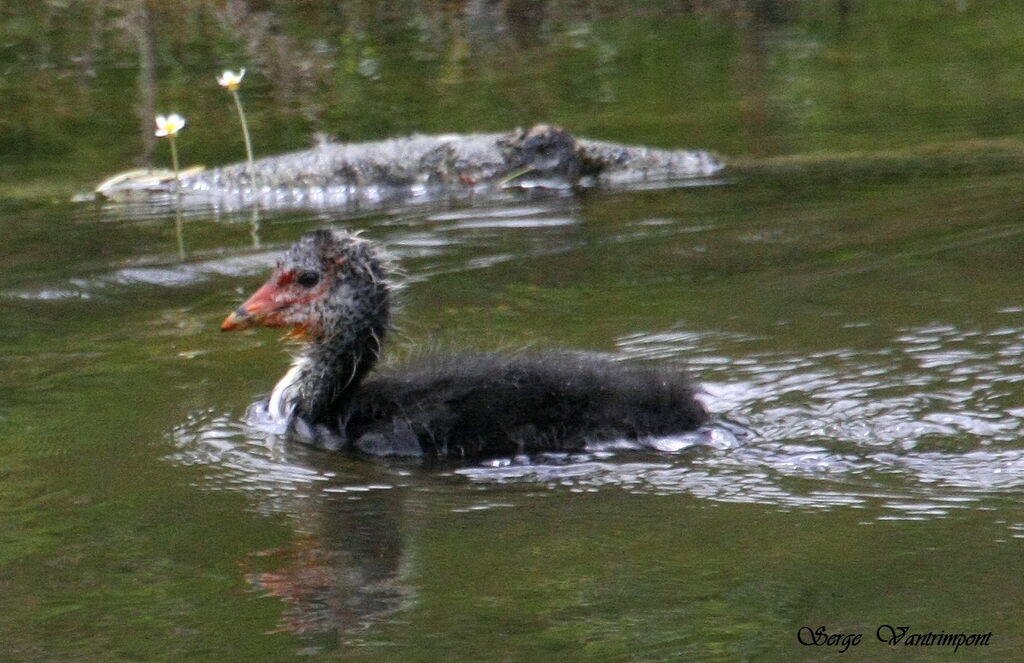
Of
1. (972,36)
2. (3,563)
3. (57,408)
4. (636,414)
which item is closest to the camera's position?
(3,563)

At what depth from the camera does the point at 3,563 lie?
5141 mm

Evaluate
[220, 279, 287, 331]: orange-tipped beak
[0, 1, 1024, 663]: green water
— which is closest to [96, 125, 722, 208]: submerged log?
[0, 1, 1024, 663]: green water

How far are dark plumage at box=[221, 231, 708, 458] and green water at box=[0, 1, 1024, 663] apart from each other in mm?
144

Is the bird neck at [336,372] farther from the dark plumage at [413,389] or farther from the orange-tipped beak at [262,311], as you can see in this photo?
the orange-tipped beak at [262,311]

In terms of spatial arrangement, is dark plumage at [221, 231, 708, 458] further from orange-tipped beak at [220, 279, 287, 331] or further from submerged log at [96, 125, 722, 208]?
submerged log at [96, 125, 722, 208]

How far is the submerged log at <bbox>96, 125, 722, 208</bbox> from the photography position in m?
11.8

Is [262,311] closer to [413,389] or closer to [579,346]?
[413,389]

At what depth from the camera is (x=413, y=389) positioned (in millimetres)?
6266

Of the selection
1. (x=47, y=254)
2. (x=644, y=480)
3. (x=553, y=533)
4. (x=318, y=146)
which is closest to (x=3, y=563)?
(x=553, y=533)

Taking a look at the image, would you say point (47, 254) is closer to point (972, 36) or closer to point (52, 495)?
point (52, 495)

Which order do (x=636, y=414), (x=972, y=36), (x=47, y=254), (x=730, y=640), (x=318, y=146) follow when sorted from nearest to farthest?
(x=730, y=640)
(x=636, y=414)
(x=47, y=254)
(x=318, y=146)
(x=972, y=36)

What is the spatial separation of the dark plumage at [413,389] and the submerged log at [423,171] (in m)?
5.17

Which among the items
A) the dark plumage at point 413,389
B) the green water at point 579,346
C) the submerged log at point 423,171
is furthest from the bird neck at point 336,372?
the submerged log at point 423,171

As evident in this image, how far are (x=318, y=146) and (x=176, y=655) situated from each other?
27.4 feet
